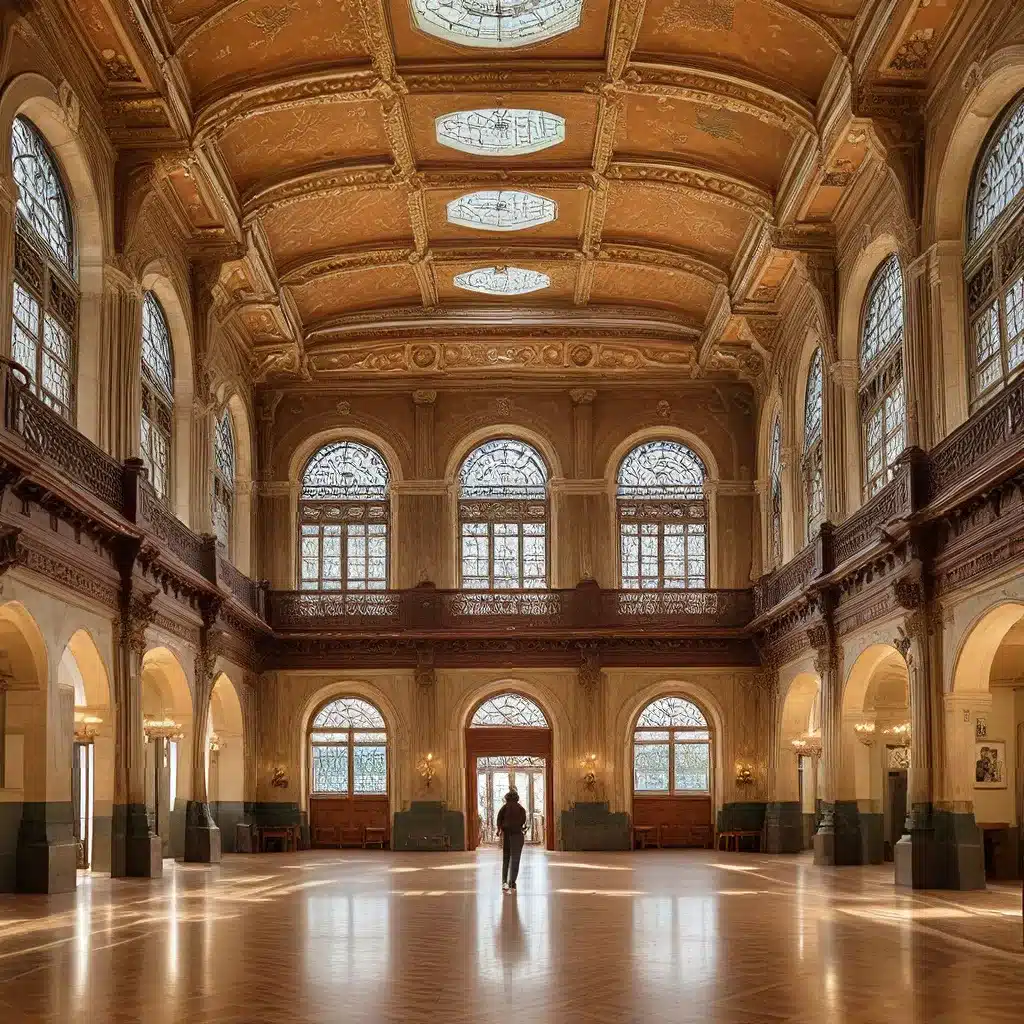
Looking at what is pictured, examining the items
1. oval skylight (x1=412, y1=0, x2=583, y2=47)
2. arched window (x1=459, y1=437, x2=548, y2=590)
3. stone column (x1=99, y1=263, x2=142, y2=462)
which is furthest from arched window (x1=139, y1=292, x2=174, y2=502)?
arched window (x1=459, y1=437, x2=548, y2=590)

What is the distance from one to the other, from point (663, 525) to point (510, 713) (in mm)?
5201

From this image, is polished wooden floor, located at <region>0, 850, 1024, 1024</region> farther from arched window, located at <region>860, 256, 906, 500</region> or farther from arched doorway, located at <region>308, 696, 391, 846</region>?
arched doorway, located at <region>308, 696, 391, 846</region>

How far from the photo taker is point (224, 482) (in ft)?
98.3

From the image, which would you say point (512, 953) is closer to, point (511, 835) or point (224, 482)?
point (511, 835)

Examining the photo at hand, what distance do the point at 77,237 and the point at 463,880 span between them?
997cm

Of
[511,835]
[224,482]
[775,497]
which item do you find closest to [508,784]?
[775,497]

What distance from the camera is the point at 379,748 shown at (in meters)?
31.6

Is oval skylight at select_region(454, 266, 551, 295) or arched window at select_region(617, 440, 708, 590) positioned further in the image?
arched window at select_region(617, 440, 708, 590)

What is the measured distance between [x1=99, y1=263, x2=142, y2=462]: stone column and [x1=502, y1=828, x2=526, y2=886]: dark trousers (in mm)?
7156

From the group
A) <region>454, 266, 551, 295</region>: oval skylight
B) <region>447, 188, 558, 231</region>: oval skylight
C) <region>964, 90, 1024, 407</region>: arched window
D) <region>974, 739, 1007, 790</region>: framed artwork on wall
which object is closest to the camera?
<region>964, 90, 1024, 407</region>: arched window

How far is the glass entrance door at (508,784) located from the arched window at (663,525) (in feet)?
15.3

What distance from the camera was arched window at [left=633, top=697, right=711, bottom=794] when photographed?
104 ft

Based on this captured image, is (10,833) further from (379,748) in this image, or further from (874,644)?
(379,748)

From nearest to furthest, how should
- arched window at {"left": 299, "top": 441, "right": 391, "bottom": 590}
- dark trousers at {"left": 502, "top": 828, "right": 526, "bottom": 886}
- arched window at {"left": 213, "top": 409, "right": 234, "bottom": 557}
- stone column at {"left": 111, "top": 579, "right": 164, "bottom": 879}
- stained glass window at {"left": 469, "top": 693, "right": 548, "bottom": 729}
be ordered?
dark trousers at {"left": 502, "top": 828, "right": 526, "bottom": 886} → stone column at {"left": 111, "top": 579, "right": 164, "bottom": 879} → arched window at {"left": 213, "top": 409, "right": 234, "bottom": 557} → stained glass window at {"left": 469, "top": 693, "right": 548, "bottom": 729} → arched window at {"left": 299, "top": 441, "right": 391, "bottom": 590}
